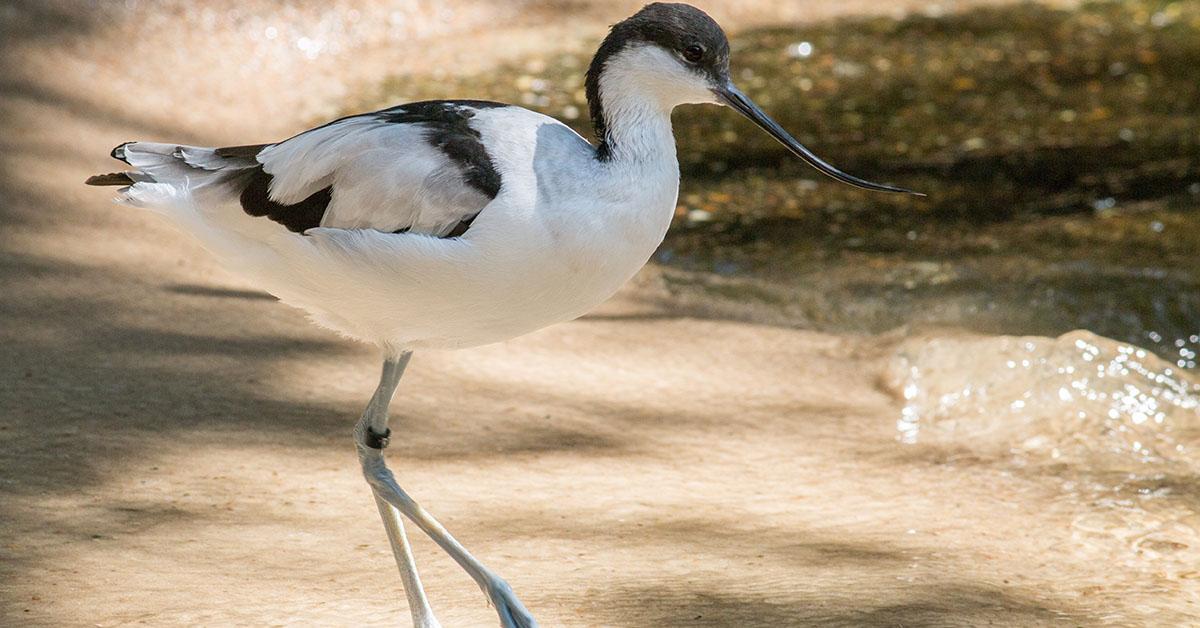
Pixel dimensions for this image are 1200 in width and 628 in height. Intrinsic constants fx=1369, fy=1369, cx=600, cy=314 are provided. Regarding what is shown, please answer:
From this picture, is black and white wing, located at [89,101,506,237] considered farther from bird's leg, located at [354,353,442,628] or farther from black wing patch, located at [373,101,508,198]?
bird's leg, located at [354,353,442,628]

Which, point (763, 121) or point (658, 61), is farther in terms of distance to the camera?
point (763, 121)

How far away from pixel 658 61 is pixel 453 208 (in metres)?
0.60

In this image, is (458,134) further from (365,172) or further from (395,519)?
(395,519)

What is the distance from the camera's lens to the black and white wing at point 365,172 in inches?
117

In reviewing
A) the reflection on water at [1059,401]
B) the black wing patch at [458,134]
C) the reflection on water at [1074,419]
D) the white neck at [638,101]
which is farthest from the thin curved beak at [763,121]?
the reflection on water at [1059,401]

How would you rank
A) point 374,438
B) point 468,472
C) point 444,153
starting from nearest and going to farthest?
point 444,153, point 374,438, point 468,472

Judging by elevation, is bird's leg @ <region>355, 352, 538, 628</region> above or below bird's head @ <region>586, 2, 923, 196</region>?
below

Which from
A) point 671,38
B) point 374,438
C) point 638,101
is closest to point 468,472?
point 374,438

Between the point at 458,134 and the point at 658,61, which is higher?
the point at 658,61

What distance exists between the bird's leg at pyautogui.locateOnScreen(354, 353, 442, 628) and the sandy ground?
100 mm

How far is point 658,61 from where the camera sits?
3.14 meters

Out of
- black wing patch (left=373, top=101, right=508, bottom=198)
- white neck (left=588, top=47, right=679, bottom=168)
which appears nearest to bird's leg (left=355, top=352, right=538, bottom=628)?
black wing patch (left=373, top=101, right=508, bottom=198)

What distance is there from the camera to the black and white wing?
2.98m

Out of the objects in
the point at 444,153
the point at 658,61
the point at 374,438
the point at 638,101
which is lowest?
the point at 374,438
